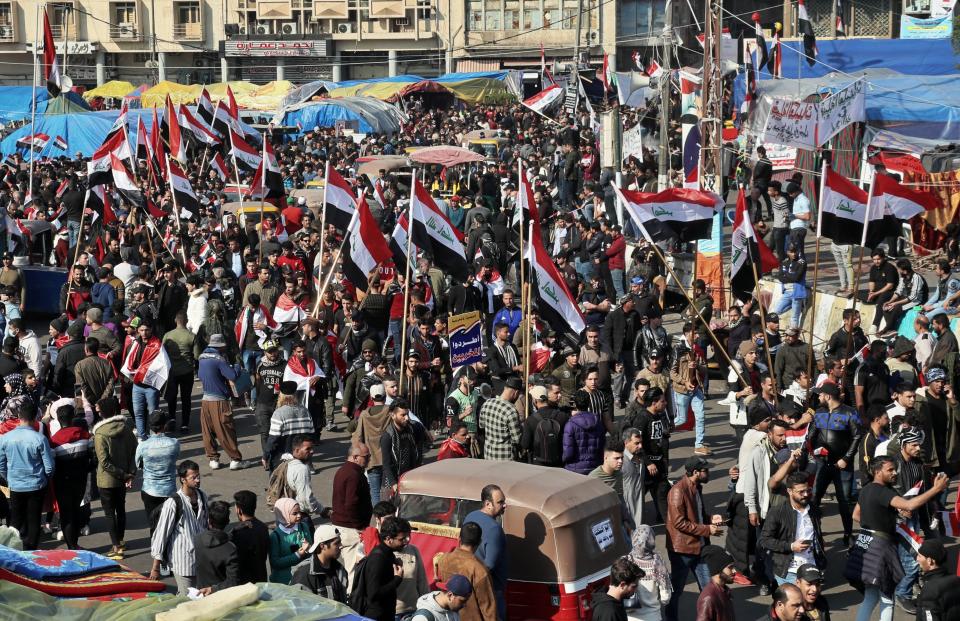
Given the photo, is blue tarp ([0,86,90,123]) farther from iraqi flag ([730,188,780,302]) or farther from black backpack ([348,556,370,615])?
black backpack ([348,556,370,615])

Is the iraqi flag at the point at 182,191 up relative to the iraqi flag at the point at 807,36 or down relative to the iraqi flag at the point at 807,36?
down

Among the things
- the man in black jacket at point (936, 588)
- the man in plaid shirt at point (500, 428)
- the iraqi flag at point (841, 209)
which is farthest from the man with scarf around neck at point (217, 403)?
the man in black jacket at point (936, 588)

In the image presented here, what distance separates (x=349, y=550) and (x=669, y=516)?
2243mm

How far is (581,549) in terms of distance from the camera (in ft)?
29.0

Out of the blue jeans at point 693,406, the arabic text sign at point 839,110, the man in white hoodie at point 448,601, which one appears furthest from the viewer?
the arabic text sign at point 839,110

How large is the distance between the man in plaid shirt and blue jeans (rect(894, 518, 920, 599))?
326cm

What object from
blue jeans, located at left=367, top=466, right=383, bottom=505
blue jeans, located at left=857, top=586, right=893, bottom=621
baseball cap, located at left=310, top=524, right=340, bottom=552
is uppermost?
baseball cap, located at left=310, top=524, right=340, bottom=552

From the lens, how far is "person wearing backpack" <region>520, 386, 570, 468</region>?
440 inches

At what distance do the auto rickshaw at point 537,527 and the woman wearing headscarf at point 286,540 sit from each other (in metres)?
0.75

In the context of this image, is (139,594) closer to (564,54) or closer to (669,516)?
(669,516)

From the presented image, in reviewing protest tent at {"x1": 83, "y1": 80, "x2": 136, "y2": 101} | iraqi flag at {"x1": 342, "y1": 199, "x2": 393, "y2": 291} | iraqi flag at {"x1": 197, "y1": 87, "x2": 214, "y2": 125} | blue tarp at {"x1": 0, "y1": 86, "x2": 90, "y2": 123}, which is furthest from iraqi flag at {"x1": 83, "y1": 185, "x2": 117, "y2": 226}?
protest tent at {"x1": 83, "y1": 80, "x2": 136, "y2": 101}

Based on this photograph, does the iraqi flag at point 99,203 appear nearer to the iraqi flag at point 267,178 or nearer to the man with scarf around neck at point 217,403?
the iraqi flag at point 267,178

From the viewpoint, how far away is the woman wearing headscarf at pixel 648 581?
873cm

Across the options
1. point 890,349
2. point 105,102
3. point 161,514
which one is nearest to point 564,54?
point 105,102
